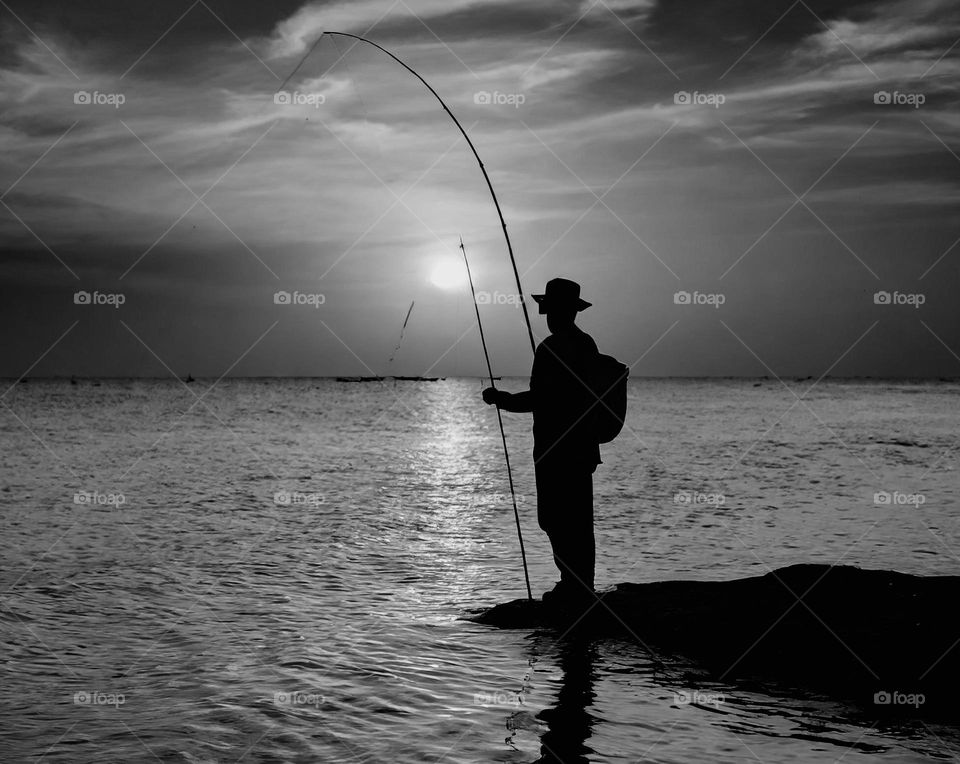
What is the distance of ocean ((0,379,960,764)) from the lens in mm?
4684

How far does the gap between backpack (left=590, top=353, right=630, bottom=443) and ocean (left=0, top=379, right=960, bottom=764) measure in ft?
5.42

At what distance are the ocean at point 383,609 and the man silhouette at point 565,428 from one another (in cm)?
77

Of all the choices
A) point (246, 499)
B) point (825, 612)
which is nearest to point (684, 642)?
point (825, 612)

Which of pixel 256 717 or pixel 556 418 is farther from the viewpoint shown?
pixel 556 418

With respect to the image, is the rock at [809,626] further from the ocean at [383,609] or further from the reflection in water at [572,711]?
the reflection in water at [572,711]

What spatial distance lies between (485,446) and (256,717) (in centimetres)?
2976

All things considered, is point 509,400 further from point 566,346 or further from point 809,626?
point 809,626

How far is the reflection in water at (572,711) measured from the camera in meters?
4.46

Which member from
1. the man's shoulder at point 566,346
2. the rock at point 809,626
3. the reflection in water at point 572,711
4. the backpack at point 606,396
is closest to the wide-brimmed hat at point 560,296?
the man's shoulder at point 566,346

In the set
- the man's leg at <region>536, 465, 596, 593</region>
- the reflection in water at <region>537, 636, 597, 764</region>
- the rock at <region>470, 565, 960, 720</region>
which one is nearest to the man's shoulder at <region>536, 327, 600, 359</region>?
the man's leg at <region>536, 465, 596, 593</region>

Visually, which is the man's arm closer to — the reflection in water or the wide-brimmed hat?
the wide-brimmed hat

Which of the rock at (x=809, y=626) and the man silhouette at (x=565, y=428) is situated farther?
the man silhouette at (x=565, y=428)

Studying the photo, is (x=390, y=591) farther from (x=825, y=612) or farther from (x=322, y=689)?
(x=825, y=612)

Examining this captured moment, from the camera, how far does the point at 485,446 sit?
34719 mm
